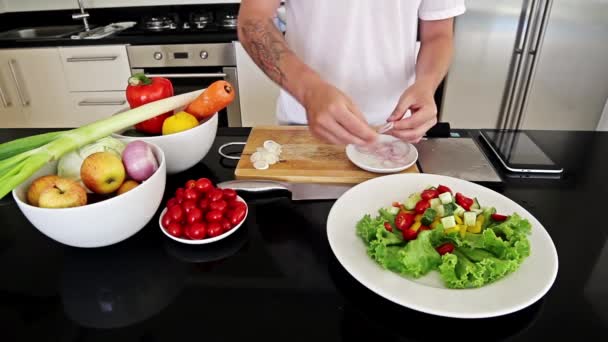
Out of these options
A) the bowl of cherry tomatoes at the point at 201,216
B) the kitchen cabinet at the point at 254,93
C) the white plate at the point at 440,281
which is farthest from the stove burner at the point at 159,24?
the white plate at the point at 440,281

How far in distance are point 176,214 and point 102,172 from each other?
124 mm

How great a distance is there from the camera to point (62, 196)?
55 centimetres

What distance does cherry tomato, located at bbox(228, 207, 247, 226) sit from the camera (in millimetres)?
628

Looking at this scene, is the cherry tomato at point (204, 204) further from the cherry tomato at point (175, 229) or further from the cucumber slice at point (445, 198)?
the cucumber slice at point (445, 198)

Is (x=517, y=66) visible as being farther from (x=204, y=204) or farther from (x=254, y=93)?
(x=204, y=204)

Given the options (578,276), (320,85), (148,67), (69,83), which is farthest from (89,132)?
(69,83)

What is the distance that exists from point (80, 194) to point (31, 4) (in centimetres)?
252

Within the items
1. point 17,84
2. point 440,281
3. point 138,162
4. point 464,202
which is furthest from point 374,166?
point 17,84

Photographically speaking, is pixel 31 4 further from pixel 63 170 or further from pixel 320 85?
pixel 320 85

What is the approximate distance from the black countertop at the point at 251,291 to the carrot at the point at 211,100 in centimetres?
24

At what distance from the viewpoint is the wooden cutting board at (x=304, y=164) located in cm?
82

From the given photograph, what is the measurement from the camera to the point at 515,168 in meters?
0.81

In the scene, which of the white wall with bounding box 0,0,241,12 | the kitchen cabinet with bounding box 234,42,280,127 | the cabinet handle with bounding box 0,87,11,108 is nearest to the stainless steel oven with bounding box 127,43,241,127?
the kitchen cabinet with bounding box 234,42,280,127

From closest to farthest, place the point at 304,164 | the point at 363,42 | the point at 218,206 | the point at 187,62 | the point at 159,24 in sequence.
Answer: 1. the point at 218,206
2. the point at 304,164
3. the point at 363,42
4. the point at 187,62
5. the point at 159,24
